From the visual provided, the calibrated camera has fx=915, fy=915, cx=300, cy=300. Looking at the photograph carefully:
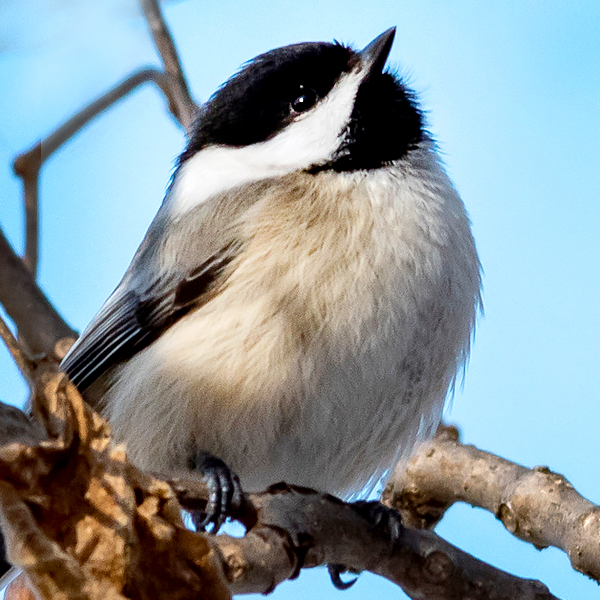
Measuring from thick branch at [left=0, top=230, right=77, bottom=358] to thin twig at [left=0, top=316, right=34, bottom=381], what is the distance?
1098mm

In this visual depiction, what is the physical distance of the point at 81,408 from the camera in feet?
3.64

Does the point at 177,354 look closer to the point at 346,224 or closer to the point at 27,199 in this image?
the point at 346,224

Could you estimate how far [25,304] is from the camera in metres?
2.24

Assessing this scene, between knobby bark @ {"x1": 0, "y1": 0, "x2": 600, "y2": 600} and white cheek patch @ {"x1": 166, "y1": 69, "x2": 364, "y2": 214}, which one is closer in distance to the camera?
knobby bark @ {"x1": 0, "y1": 0, "x2": 600, "y2": 600}

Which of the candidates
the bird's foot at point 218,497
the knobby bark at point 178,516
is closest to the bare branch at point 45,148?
the knobby bark at point 178,516

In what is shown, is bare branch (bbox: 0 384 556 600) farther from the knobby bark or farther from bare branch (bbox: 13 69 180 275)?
bare branch (bbox: 13 69 180 275)

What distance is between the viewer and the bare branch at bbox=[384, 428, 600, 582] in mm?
1730

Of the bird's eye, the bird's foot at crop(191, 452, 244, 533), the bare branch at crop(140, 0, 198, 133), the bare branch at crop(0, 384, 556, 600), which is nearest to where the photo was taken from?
the bare branch at crop(0, 384, 556, 600)

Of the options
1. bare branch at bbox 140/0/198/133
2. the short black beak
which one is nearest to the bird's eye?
the short black beak

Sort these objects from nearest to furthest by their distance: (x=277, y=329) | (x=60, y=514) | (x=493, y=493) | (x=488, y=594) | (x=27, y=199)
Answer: (x=60, y=514), (x=488, y=594), (x=277, y=329), (x=493, y=493), (x=27, y=199)

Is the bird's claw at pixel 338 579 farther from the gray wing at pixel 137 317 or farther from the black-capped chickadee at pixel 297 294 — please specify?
the gray wing at pixel 137 317

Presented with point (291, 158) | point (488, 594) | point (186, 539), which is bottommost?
point (488, 594)

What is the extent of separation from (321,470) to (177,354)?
0.41m

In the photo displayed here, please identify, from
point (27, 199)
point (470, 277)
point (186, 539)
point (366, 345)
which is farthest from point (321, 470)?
point (27, 199)
